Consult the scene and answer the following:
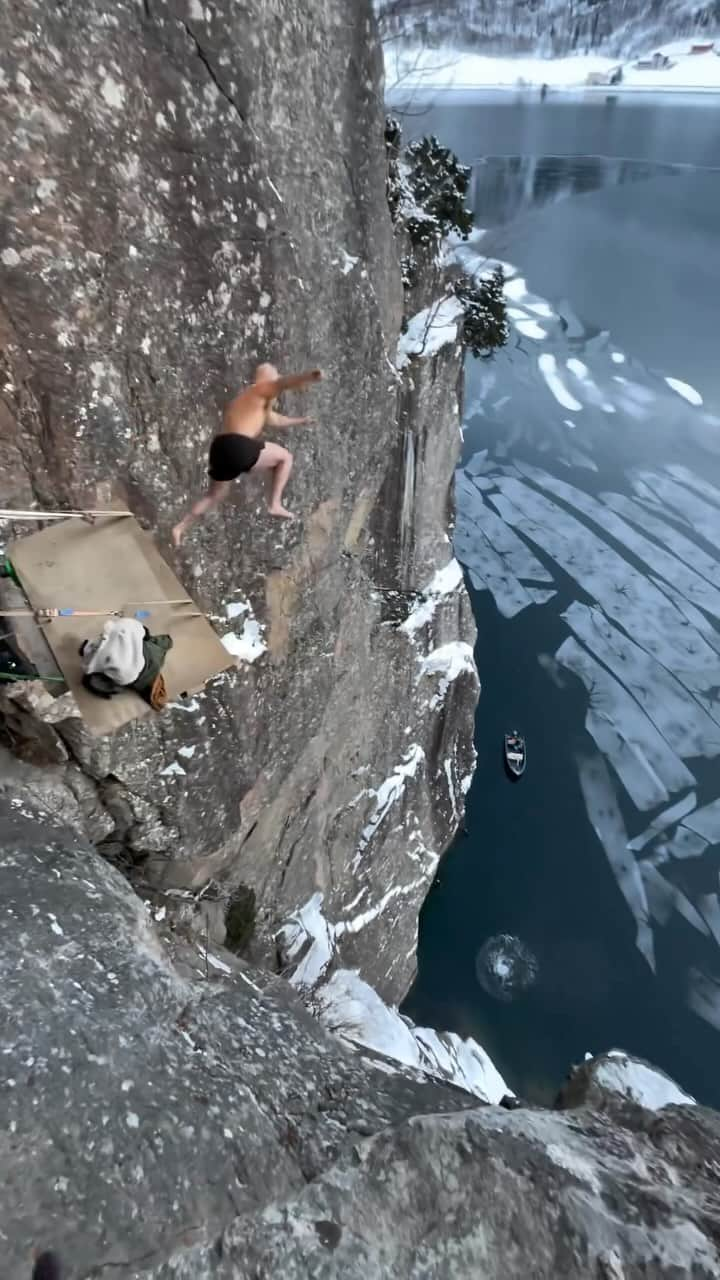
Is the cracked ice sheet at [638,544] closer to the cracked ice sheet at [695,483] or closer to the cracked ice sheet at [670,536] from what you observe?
the cracked ice sheet at [670,536]

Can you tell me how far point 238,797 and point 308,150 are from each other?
505 centimetres

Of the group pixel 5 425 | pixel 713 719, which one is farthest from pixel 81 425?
pixel 713 719

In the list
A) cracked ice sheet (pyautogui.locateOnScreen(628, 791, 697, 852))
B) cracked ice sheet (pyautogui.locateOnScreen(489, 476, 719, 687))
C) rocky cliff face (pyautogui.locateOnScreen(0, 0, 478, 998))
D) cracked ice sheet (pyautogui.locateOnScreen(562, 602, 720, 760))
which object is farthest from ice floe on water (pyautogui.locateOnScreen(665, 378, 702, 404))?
rocky cliff face (pyautogui.locateOnScreen(0, 0, 478, 998))

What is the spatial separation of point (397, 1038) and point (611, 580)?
14.9 metres

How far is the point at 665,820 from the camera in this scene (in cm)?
1490

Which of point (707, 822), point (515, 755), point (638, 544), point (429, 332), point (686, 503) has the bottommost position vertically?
point (707, 822)

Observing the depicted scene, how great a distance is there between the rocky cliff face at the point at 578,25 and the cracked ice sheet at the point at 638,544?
10201 mm

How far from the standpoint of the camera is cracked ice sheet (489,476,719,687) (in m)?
17.5

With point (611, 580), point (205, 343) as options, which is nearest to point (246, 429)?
point (205, 343)

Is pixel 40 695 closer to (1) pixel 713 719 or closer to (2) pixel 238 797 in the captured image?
(2) pixel 238 797

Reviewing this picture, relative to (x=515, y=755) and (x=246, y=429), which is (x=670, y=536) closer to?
(x=515, y=755)

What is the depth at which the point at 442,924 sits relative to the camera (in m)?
14.0

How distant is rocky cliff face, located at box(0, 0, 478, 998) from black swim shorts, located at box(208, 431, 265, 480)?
54cm

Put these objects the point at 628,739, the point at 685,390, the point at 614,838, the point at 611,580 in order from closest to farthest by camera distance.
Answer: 1. the point at 614,838
2. the point at 628,739
3. the point at 685,390
4. the point at 611,580
